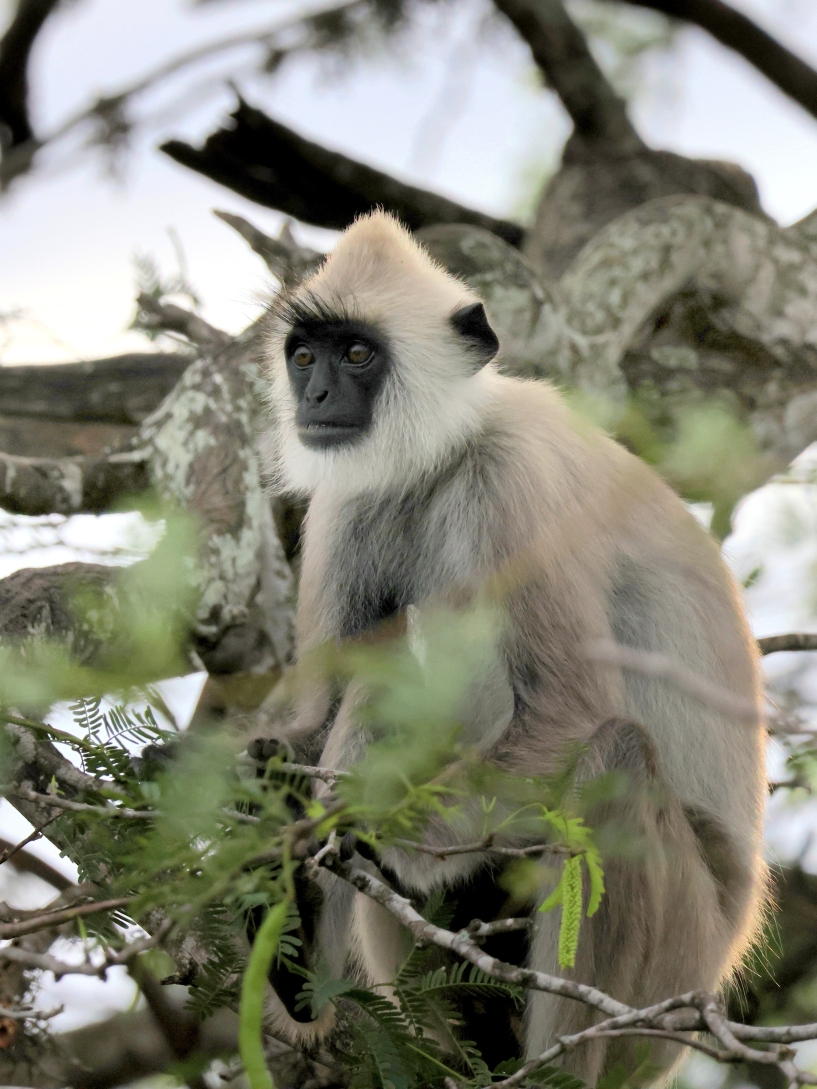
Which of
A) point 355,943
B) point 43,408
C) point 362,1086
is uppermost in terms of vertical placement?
point 43,408

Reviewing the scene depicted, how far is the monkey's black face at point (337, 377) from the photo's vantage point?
12.1 ft

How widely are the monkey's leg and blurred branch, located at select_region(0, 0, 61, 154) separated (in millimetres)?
6574

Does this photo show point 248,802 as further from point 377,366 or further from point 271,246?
point 271,246

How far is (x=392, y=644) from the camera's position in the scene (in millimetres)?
2736

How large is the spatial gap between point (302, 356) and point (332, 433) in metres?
0.33

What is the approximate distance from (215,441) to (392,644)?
7.22ft

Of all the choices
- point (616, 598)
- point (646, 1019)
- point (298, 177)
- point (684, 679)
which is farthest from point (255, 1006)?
point (298, 177)

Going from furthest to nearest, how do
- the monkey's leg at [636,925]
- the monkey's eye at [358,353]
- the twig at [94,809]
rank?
the monkey's eye at [358,353] < the monkey's leg at [636,925] < the twig at [94,809]

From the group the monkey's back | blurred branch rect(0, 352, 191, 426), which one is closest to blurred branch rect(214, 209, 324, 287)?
blurred branch rect(0, 352, 191, 426)

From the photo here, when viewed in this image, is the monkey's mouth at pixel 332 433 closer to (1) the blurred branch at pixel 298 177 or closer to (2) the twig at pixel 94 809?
(2) the twig at pixel 94 809

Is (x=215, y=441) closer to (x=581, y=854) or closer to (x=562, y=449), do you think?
(x=562, y=449)

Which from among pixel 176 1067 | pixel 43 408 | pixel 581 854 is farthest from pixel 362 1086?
pixel 43 408

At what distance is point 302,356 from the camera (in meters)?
3.85

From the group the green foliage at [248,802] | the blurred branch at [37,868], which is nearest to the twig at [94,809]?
the green foliage at [248,802]
